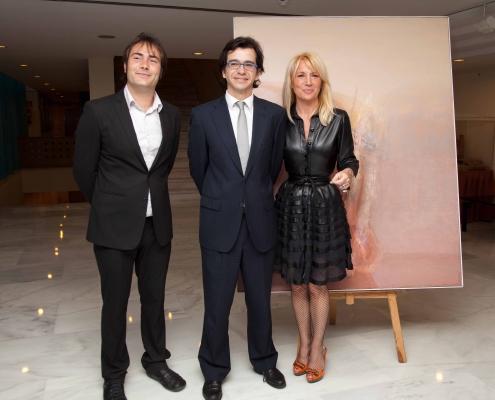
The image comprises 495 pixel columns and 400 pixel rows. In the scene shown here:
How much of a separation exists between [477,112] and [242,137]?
831 cm

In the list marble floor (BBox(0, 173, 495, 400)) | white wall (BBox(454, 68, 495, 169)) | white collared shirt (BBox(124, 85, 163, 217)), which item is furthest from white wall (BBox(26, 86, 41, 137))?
white collared shirt (BBox(124, 85, 163, 217))

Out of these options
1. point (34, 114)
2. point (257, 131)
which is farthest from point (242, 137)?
point (34, 114)

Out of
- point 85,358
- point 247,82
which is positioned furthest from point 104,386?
point 247,82

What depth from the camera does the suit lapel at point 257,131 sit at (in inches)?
104

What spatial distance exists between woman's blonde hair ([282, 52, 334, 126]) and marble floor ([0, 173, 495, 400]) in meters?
1.58

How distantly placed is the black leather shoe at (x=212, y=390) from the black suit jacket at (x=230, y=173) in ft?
2.58

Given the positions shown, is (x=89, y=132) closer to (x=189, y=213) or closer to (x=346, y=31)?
(x=346, y=31)

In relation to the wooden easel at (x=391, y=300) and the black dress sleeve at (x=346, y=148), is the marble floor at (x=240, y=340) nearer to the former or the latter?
the wooden easel at (x=391, y=300)

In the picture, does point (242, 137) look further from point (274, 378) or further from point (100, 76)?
point (100, 76)

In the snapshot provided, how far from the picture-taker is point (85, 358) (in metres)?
3.31

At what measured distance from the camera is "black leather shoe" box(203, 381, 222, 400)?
277 centimetres

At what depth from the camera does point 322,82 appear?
284cm

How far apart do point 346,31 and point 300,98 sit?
1.77ft

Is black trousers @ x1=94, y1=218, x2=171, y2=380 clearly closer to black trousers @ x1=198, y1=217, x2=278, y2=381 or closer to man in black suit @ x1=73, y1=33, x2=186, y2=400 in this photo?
man in black suit @ x1=73, y1=33, x2=186, y2=400
